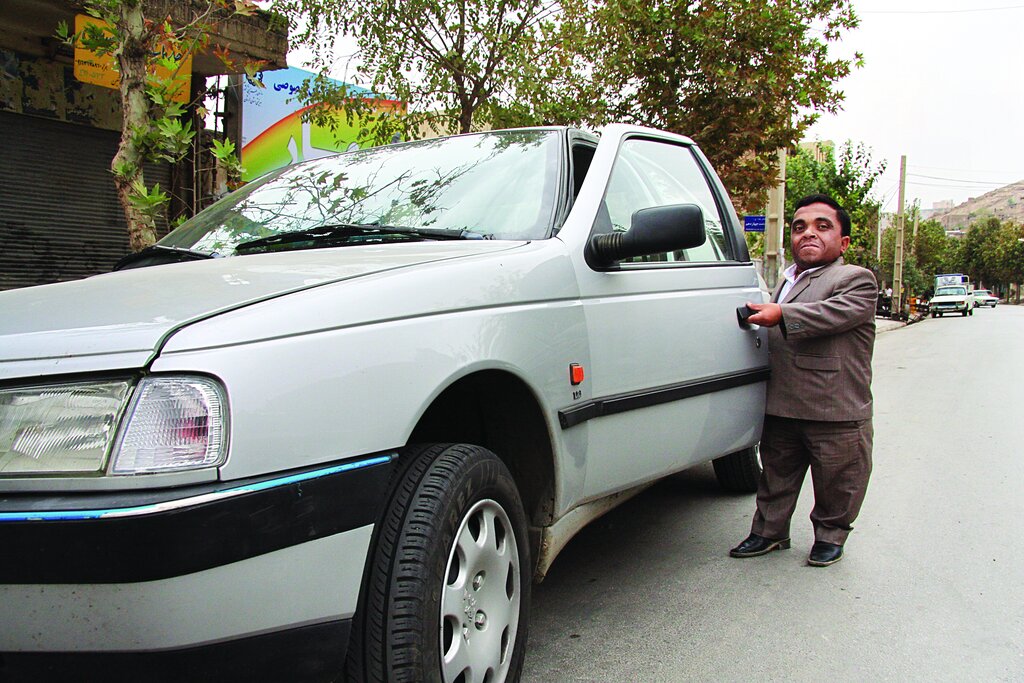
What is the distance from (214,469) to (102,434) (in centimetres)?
22

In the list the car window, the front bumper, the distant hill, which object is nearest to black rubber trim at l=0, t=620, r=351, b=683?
the front bumper

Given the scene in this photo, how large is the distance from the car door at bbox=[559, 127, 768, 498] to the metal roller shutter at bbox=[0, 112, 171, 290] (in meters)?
7.36

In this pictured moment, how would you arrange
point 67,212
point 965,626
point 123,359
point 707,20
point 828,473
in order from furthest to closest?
1. point 707,20
2. point 67,212
3. point 828,473
4. point 965,626
5. point 123,359

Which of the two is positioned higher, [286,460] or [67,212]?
[67,212]

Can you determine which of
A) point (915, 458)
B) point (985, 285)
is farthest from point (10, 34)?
point (985, 285)

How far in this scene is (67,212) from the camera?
8.95 metres

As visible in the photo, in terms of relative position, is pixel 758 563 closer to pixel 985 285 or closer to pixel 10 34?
pixel 10 34

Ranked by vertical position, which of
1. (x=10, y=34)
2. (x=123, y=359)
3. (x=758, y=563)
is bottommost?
(x=758, y=563)

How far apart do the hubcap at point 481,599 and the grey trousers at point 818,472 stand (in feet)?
6.25

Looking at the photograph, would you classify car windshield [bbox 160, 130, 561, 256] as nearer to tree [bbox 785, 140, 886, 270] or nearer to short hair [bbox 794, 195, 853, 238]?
short hair [bbox 794, 195, 853, 238]

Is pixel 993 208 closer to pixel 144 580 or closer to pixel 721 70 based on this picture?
pixel 721 70

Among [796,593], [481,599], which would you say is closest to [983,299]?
[796,593]

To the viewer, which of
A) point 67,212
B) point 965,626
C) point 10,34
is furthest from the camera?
point 67,212

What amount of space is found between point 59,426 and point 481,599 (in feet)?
3.50
